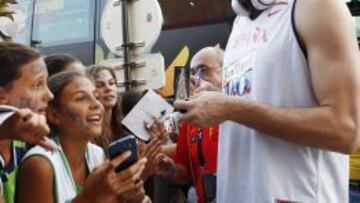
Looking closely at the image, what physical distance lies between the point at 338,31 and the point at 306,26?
90mm

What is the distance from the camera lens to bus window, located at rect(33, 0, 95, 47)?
849cm

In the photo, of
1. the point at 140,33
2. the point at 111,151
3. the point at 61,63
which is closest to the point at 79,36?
the point at 140,33

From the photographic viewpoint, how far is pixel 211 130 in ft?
10.4

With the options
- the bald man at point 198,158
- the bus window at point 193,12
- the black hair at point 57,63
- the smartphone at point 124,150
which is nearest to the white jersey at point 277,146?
the smartphone at point 124,150

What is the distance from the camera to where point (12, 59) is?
1.92 m

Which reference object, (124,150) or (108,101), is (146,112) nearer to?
(124,150)

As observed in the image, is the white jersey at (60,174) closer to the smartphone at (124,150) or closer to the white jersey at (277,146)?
the smartphone at (124,150)

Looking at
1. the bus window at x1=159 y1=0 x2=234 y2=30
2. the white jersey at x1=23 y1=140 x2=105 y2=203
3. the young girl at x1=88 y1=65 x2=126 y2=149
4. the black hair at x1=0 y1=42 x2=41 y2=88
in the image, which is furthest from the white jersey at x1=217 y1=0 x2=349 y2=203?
the bus window at x1=159 y1=0 x2=234 y2=30

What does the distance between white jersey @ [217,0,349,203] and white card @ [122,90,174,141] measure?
0.73 metres

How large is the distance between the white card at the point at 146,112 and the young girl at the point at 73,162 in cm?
21

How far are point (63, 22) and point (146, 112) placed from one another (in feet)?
21.2

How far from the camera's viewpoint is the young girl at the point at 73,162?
1.82 meters

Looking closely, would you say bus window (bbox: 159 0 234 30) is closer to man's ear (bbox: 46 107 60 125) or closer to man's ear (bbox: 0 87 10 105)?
man's ear (bbox: 46 107 60 125)

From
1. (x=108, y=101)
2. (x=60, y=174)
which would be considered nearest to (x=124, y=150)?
(x=60, y=174)
